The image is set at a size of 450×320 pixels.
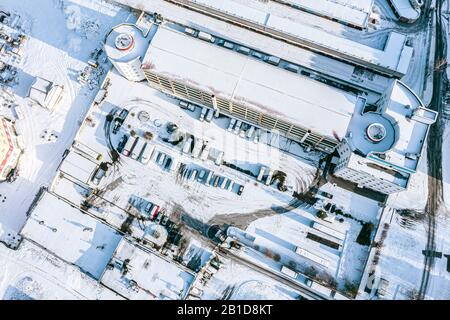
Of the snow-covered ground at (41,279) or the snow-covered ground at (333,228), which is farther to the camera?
the snow-covered ground at (333,228)

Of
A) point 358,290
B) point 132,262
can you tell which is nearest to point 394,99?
point 358,290

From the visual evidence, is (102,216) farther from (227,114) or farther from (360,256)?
(360,256)

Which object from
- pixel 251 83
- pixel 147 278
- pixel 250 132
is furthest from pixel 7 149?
pixel 251 83

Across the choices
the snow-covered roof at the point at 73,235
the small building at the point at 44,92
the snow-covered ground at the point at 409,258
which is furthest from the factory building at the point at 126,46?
the snow-covered ground at the point at 409,258

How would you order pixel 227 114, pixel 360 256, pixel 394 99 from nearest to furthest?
pixel 394 99 → pixel 360 256 → pixel 227 114

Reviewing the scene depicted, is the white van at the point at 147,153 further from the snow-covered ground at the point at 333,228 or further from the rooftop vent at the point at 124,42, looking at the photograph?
the snow-covered ground at the point at 333,228

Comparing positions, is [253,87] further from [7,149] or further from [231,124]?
[7,149]

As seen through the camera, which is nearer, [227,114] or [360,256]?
[360,256]
